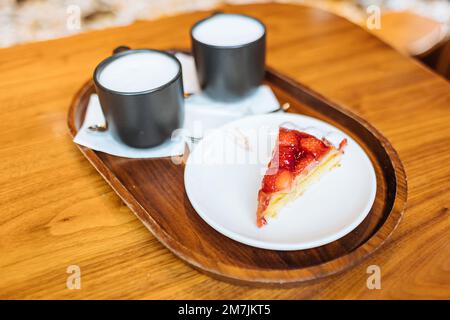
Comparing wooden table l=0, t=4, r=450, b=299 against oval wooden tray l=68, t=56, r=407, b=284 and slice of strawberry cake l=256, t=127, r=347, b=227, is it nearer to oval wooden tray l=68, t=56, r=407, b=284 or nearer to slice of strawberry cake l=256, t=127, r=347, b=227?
oval wooden tray l=68, t=56, r=407, b=284

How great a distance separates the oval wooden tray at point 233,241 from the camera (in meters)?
0.63

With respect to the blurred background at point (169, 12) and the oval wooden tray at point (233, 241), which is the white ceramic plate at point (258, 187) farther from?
the blurred background at point (169, 12)

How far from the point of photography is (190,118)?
96 cm

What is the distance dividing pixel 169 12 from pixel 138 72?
54.4 inches

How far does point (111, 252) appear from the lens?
70 centimetres

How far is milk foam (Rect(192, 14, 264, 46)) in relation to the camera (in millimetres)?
969

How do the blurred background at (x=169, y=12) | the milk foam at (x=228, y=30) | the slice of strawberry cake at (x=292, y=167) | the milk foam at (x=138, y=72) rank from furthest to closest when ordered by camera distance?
the blurred background at (x=169, y=12)
the milk foam at (x=228, y=30)
the milk foam at (x=138, y=72)
the slice of strawberry cake at (x=292, y=167)

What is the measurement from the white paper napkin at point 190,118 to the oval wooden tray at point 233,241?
0.06 feet

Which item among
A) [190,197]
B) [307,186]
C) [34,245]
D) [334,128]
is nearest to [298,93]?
[334,128]

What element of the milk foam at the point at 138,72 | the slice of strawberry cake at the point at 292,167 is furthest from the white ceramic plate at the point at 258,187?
the milk foam at the point at 138,72

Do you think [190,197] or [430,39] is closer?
[190,197]

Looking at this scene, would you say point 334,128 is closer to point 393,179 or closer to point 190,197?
point 393,179

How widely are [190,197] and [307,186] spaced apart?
0.69 ft
